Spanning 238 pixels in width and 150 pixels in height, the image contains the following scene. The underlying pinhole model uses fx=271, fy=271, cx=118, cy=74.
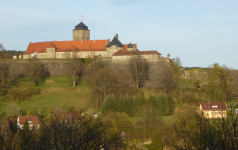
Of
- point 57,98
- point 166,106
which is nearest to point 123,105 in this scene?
point 166,106

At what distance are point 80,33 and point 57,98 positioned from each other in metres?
28.7

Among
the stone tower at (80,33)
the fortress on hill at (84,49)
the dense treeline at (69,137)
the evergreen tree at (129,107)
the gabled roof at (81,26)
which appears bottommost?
the evergreen tree at (129,107)

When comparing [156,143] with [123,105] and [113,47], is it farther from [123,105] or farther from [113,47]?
[113,47]

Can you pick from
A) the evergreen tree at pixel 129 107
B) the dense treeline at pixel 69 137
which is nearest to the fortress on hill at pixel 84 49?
→ the evergreen tree at pixel 129 107

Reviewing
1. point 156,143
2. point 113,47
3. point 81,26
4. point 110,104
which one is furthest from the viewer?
point 81,26

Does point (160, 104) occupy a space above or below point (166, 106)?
above

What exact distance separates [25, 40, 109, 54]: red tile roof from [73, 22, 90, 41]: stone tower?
4.44 meters

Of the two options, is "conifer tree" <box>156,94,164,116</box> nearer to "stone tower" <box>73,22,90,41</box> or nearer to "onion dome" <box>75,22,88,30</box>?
"stone tower" <box>73,22,90,41</box>

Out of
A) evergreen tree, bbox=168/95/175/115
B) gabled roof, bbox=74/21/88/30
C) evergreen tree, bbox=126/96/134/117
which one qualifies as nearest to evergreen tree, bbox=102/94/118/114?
evergreen tree, bbox=126/96/134/117

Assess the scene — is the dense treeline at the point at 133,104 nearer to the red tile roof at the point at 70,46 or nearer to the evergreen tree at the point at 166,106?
the evergreen tree at the point at 166,106

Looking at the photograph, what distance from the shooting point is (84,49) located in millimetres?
62406

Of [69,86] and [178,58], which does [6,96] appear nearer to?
[69,86]

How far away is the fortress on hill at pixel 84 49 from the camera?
2196 inches

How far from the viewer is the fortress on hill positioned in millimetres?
55781
